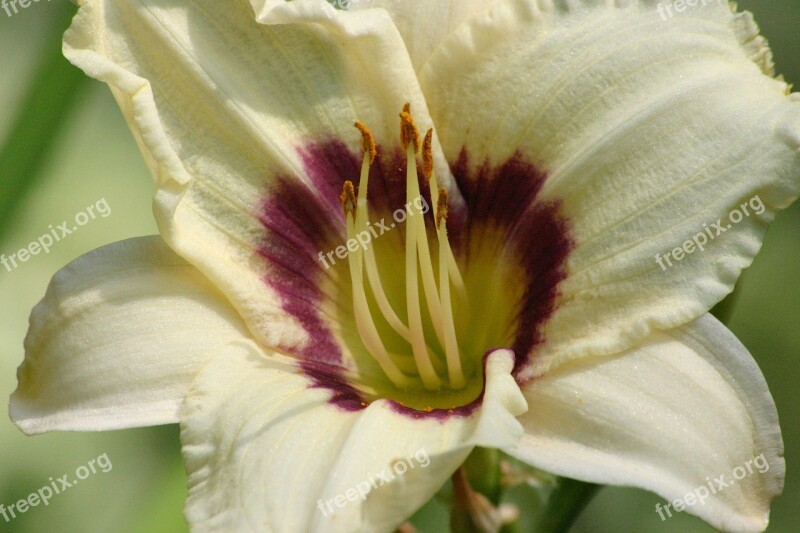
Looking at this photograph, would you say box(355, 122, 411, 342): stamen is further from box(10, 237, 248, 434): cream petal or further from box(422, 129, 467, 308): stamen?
box(10, 237, 248, 434): cream petal

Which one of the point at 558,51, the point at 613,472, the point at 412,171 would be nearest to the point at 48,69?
the point at 412,171

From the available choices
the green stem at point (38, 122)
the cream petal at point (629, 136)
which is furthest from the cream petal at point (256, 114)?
the green stem at point (38, 122)

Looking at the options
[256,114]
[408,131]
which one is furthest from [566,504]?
[256,114]

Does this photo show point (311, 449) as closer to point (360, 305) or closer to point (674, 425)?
point (360, 305)

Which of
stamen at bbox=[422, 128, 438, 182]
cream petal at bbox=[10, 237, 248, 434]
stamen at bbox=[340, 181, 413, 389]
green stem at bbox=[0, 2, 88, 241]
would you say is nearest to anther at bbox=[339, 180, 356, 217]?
stamen at bbox=[340, 181, 413, 389]

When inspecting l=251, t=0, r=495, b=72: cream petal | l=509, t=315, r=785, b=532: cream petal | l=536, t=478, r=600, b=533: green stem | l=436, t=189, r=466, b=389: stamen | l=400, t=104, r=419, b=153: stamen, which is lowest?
l=536, t=478, r=600, b=533: green stem

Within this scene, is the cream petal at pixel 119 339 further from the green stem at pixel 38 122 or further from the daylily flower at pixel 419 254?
the green stem at pixel 38 122

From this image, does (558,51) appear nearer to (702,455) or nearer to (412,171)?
(412,171)
